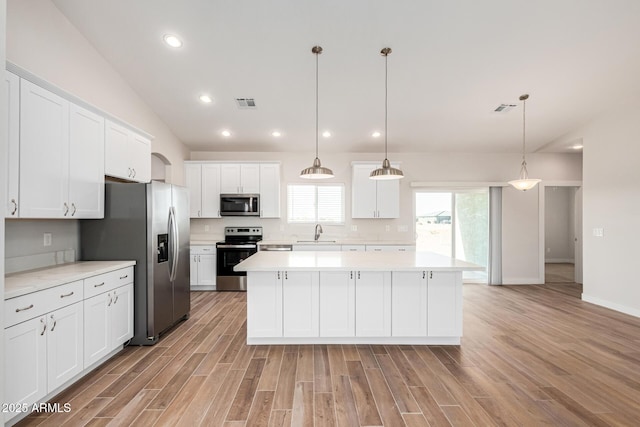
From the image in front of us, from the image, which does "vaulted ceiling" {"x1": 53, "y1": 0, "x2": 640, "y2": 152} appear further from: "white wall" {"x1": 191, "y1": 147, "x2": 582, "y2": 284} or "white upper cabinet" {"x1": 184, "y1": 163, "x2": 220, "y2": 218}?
"white wall" {"x1": 191, "y1": 147, "x2": 582, "y2": 284}

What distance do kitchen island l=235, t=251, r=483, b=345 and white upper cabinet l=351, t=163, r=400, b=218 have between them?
8.47 ft

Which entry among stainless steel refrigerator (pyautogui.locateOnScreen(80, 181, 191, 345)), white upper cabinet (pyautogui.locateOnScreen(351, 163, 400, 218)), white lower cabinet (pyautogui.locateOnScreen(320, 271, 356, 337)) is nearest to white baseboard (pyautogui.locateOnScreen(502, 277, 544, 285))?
white upper cabinet (pyautogui.locateOnScreen(351, 163, 400, 218))

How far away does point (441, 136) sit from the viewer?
5191 millimetres

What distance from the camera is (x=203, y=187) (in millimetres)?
5484

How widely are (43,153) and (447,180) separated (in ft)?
19.8

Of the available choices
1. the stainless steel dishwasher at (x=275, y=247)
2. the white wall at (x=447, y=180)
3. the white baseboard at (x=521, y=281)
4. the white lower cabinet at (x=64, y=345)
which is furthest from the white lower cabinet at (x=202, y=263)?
the white baseboard at (x=521, y=281)

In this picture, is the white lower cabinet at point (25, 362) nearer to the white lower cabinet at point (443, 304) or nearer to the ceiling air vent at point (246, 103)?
the white lower cabinet at point (443, 304)

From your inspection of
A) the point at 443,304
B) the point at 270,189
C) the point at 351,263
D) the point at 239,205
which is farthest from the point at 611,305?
the point at 239,205

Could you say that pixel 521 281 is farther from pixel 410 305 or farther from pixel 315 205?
pixel 315 205

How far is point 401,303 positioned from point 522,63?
320 cm

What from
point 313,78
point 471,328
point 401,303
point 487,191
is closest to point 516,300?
point 471,328

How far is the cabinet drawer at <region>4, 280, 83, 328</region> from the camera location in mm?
1773

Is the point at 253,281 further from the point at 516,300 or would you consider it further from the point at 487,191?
the point at 487,191

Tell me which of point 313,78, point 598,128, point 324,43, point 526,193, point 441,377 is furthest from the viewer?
point 526,193
